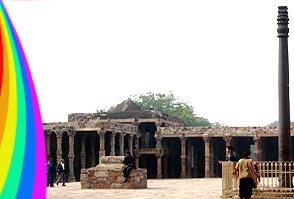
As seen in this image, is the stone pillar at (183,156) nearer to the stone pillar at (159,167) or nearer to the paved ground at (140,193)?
the stone pillar at (159,167)

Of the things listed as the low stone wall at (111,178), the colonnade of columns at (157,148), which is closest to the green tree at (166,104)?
the colonnade of columns at (157,148)

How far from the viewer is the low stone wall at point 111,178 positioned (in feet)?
74.9

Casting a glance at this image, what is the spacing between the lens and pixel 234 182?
49.4ft

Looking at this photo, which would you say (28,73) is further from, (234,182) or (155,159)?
(155,159)

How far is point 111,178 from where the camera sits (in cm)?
2308

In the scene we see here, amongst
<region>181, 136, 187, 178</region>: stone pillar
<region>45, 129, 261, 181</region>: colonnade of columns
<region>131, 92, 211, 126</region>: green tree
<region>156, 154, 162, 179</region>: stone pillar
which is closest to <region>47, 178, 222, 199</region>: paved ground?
<region>45, 129, 261, 181</region>: colonnade of columns

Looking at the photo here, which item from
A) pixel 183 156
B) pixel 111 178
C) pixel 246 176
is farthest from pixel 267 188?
pixel 183 156

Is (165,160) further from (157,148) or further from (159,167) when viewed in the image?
(159,167)

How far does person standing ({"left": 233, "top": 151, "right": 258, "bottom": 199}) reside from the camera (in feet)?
39.4

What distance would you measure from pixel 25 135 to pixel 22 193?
275 mm

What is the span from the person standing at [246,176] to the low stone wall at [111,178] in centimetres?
1081

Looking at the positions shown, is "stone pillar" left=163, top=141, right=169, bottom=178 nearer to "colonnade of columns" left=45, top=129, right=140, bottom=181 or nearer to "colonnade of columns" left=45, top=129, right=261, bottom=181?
"colonnade of columns" left=45, top=129, right=261, bottom=181

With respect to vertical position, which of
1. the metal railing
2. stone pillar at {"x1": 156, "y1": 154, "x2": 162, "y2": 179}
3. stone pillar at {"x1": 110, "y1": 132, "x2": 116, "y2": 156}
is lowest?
stone pillar at {"x1": 156, "y1": 154, "x2": 162, "y2": 179}

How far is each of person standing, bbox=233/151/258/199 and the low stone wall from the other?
10.8 m
